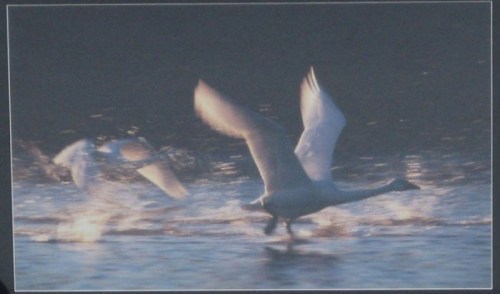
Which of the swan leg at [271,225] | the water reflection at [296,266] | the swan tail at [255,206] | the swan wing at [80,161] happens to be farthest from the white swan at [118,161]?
the water reflection at [296,266]

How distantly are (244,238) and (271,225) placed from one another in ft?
0.52

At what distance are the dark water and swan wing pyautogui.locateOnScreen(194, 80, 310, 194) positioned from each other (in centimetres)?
5

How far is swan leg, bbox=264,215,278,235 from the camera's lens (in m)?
5.59

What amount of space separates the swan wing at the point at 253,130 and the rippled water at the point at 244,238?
4.9 inches

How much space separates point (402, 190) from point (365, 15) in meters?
0.94

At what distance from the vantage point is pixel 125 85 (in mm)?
5605

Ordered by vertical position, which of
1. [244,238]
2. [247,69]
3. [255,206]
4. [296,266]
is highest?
[247,69]

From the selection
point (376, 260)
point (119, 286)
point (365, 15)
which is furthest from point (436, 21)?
point (119, 286)

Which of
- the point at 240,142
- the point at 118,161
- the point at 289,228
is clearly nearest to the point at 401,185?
the point at 289,228

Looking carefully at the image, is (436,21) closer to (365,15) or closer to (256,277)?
(365,15)

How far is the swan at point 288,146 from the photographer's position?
558 centimetres

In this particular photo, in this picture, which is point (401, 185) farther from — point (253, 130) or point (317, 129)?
point (253, 130)

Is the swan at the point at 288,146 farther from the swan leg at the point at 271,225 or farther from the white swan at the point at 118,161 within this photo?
the white swan at the point at 118,161

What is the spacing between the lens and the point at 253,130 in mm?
5590
